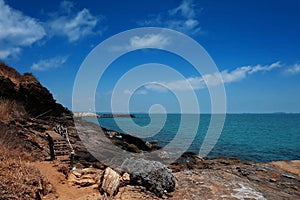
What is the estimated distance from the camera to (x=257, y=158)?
2523 centimetres

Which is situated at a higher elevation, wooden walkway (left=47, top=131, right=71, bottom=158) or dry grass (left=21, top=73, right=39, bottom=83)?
dry grass (left=21, top=73, right=39, bottom=83)

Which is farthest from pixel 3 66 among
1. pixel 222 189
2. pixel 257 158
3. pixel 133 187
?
pixel 257 158

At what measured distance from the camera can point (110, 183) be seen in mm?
8117

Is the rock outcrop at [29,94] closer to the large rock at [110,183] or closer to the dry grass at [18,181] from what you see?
the dry grass at [18,181]

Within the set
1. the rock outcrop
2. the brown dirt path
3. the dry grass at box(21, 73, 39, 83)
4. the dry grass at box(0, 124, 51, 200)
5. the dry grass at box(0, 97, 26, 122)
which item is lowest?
the brown dirt path

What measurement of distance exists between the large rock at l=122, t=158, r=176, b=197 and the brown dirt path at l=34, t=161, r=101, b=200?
5.15 feet

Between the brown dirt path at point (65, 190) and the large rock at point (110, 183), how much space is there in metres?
0.29

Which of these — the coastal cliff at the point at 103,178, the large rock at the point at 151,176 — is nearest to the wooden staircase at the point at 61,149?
the coastal cliff at the point at 103,178

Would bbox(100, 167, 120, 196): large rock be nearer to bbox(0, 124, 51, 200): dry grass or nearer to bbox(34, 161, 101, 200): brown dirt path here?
bbox(34, 161, 101, 200): brown dirt path

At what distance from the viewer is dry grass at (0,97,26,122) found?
572 inches

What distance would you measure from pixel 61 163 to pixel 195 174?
6353mm

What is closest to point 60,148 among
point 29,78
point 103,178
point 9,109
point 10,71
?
point 103,178

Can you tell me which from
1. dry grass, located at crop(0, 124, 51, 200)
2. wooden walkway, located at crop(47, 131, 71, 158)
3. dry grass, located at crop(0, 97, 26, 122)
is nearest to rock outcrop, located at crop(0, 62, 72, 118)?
dry grass, located at crop(0, 97, 26, 122)

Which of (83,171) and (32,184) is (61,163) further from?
(32,184)
